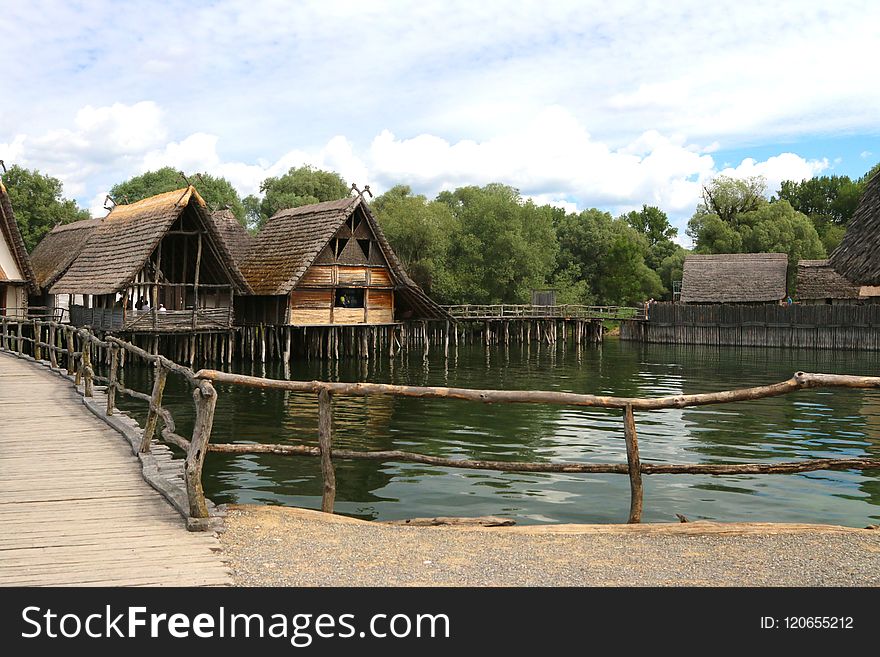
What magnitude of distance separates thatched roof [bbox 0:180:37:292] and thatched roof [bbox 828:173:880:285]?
2494 centimetres

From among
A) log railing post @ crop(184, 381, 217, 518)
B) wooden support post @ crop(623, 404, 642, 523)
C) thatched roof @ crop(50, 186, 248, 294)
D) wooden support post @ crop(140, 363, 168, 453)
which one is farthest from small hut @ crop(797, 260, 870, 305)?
log railing post @ crop(184, 381, 217, 518)

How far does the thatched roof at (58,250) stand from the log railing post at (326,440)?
27.9m

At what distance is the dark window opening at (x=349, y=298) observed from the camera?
33.1 metres

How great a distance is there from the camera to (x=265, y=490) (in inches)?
416

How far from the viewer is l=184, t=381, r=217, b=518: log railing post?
5.99 m

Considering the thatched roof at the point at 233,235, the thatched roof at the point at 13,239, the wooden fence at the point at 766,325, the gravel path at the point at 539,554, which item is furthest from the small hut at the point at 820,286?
the gravel path at the point at 539,554

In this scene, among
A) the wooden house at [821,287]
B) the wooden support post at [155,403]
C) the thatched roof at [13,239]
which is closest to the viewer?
the wooden support post at [155,403]

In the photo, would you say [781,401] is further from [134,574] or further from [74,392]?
[134,574]

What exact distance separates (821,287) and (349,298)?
24943mm

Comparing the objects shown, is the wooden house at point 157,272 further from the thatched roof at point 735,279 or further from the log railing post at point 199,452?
the thatched roof at point 735,279

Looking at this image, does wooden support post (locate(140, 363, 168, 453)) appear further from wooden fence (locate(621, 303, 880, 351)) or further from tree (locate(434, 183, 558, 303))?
tree (locate(434, 183, 558, 303))

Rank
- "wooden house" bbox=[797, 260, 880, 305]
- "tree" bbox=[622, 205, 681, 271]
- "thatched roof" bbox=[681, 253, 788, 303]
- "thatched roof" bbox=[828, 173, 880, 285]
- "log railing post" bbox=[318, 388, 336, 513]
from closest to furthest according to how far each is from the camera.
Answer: "log railing post" bbox=[318, 388, 336, 513], "thatched roof" bbox=[828, 173, 880, 285], "wooden house" bbox=[797, 260, 880, 305], "thatched roof" bbox=[681, 253, 788, 303], "tree" bbox=[622, 205, 681, 271]

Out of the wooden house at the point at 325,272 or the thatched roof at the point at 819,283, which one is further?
the thatched roof at the point at 819,283
